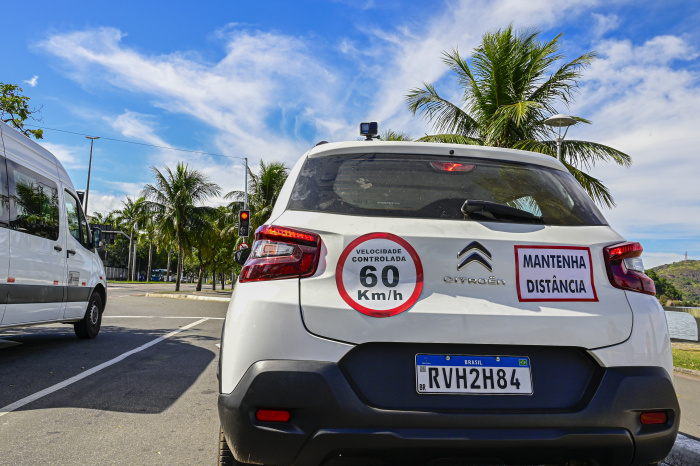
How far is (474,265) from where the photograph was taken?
2.02 m

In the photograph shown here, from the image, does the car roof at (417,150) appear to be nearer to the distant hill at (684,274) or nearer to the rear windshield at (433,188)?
the rear windshield at (433,188)

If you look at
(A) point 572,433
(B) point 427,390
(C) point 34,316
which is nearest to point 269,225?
(B) point 427,390

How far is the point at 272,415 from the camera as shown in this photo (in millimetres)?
1875

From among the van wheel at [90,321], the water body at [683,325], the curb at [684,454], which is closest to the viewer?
the curb at [684,454]

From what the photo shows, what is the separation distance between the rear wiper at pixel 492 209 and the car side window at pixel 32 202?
5.35m

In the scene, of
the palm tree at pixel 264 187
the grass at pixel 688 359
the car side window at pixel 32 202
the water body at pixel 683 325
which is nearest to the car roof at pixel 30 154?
the car side window at pixel 32 202

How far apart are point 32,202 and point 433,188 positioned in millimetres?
5668

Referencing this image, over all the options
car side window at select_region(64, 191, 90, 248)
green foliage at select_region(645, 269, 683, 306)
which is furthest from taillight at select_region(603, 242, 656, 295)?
car side window at select_region(64, 191, 90, 248)

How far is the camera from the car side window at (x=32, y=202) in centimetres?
578

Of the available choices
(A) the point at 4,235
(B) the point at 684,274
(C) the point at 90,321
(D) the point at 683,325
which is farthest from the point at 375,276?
(B) the point at 684,274

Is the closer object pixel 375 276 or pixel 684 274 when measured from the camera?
pixel 375 276

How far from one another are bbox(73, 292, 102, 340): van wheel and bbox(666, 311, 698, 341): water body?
40.3 ft

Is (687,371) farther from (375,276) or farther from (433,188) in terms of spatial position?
(375,276)

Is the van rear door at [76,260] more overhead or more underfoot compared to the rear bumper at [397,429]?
more overhead
